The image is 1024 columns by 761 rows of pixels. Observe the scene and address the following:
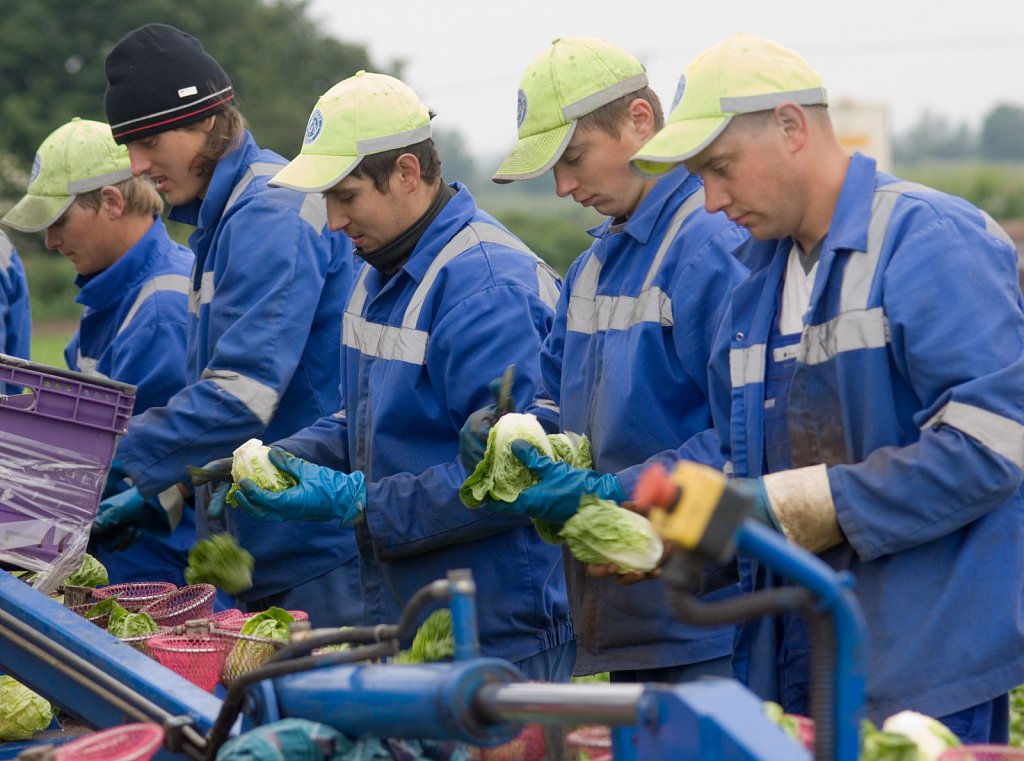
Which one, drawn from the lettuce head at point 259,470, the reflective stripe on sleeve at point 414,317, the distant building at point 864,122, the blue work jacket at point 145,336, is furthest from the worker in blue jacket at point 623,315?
the distant building at point 864,122

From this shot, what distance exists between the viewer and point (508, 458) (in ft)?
11.2

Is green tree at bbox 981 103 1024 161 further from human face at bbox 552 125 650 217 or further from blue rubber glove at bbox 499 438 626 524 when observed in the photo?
blue rubber glove at bbox 499 438 626 524

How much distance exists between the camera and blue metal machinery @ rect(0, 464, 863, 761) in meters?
1.90

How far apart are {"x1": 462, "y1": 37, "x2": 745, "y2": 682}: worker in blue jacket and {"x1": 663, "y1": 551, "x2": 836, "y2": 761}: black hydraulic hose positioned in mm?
1431

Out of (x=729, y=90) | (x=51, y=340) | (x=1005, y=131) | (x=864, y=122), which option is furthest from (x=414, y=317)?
(x=1005, y=131)

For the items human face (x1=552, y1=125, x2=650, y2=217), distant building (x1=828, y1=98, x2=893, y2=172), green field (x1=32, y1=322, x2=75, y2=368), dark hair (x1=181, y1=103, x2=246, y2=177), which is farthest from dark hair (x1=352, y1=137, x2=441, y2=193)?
green field (x1=32, y1=322, x2=75, y2=368)

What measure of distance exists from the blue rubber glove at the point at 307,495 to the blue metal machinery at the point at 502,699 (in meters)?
1.05

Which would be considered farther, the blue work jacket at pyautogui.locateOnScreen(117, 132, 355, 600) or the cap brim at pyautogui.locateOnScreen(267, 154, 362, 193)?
the blue work jacket at pyautogui.locateOnScreen(117, 132, 355, 600)

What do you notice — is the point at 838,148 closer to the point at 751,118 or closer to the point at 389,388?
the point at 751,118

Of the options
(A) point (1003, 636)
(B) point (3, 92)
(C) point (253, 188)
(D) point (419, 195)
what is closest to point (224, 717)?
(A) point (1003, 636)

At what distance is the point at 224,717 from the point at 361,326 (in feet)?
6.21

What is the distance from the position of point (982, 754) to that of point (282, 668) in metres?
1.15

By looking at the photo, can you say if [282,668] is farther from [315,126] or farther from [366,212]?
[315,126]

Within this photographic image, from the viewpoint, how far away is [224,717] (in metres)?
2.45
